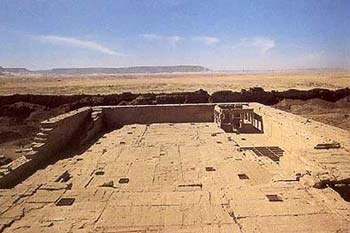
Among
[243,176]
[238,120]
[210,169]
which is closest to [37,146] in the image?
[210,169]

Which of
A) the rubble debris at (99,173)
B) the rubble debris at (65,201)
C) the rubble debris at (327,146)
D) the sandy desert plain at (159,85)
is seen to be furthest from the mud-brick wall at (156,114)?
the sandy desert plain at (159,85)

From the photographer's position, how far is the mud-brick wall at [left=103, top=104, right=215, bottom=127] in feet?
72.6

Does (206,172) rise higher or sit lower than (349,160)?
lower

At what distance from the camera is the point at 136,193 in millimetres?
8609

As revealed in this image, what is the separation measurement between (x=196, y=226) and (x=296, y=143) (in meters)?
8.67

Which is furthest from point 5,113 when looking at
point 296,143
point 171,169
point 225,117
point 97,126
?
point 296,143

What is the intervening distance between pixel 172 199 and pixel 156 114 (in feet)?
47.6

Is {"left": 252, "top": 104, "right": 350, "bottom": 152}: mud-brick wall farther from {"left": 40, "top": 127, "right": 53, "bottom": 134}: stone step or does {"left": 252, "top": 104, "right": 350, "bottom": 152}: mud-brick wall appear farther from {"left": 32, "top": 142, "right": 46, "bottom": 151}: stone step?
{"left": 40, "top": 127, "right": 53, "bottom": 134}: stone step

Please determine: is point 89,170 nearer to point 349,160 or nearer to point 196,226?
point 196,226

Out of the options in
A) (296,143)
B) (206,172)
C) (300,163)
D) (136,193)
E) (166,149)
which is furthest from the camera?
(166,149)

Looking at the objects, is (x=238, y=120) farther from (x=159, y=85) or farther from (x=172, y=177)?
(x=159, y=85)

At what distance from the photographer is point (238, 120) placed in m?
20.0

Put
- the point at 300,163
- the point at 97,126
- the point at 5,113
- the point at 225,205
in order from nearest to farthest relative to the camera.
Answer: the point at 225,205 < the point at 300,163 < the point at 97,126 < the point at 5,113

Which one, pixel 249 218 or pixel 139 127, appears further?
pixel 139 127
